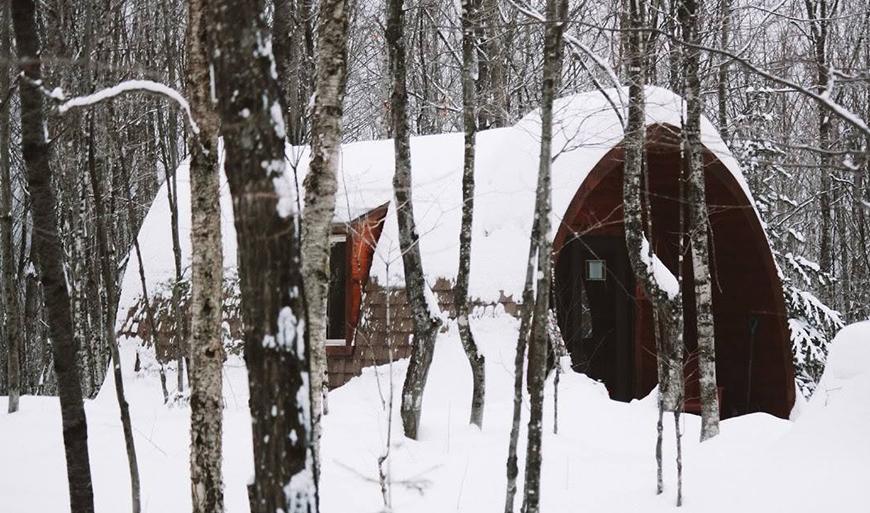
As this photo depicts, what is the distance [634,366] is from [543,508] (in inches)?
282

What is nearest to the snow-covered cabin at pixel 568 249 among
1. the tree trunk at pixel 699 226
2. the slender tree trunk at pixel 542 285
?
the tree trunk at pixel 699 226

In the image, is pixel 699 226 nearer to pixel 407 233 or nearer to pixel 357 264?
pixel 407 233

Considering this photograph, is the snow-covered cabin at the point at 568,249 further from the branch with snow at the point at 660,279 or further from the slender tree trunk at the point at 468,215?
the slender tree trunk at the point at 468,215

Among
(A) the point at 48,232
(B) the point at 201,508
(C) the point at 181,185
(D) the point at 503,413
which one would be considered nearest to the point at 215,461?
(B) the point at 201,508

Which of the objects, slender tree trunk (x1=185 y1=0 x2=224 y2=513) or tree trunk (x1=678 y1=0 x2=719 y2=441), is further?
tree trunk (x1=678 y1=0 x2=719 y2=441)

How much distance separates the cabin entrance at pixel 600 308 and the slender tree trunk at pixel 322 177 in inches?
290

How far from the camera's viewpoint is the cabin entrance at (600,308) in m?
13.4

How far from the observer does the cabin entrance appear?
44.0ft

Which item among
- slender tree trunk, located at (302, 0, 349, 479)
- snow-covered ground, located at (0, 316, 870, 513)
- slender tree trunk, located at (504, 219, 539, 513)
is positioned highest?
slender tree trunk, located at (302, 0, 349, 479)

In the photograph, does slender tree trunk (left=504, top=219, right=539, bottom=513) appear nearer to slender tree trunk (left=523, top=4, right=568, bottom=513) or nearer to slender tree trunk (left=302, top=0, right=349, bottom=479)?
slender tree trunk (left=523, top=4, right=568, bottom=513)

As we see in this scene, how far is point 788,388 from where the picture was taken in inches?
497

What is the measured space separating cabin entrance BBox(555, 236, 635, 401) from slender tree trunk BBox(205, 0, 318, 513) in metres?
9.51

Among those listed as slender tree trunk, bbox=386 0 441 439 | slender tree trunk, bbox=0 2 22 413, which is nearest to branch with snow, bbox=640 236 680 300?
slender tree trunk, bbox=386 0 441 439

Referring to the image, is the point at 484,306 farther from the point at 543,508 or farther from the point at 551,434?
the point at 543,508
